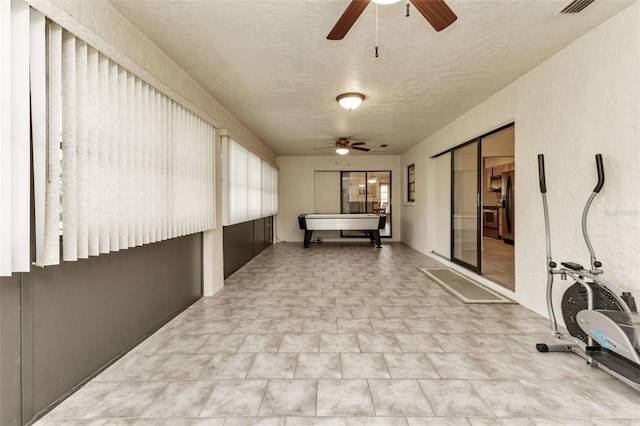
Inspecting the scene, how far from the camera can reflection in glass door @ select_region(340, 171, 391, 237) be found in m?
8.87

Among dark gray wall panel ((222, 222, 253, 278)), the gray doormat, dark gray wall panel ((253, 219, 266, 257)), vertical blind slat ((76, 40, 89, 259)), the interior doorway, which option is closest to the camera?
vertical blind slat ((76, 40, 89, 259))

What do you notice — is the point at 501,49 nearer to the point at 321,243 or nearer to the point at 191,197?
A: the point at 191,197

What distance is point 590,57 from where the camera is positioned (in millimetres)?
2426

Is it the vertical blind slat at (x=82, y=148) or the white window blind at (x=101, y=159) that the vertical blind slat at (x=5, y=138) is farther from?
the vertical blind slat at (x=82, y=148)

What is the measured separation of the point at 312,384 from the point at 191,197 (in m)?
2.21

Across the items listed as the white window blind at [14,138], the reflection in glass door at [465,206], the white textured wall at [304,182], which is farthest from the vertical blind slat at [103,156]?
the white textured wall at [304,182]

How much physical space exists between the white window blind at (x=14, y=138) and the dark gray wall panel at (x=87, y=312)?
0.78 ft

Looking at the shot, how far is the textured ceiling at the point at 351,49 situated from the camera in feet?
6.88

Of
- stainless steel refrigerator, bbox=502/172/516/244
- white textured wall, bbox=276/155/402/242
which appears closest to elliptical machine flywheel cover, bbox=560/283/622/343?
stainless steel refrigerator, bbox=502/172/516/244

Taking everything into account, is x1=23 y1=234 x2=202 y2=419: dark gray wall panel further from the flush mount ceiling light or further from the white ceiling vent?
the white ceiling vent

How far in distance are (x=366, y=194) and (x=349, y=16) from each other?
24.1 feet

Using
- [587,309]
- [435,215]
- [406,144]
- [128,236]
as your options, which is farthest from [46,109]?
[406,144]

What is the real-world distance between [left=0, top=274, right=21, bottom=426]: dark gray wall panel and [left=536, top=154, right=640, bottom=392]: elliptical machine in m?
3.35

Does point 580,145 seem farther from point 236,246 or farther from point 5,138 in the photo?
point 236,246
